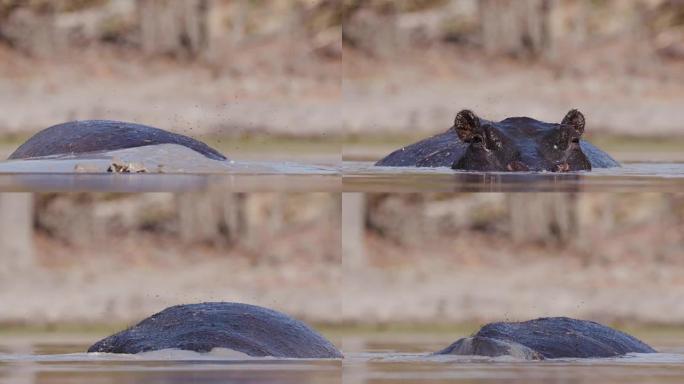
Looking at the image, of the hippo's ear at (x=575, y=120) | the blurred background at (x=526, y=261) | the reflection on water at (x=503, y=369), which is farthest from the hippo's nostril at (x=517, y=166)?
the reflection on water at (x=503, y=369)

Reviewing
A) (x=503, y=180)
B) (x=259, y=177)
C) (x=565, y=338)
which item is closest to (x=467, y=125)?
(x=503, y=180)

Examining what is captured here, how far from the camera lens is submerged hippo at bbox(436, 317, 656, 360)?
13.0 metres

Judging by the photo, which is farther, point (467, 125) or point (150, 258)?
point (150, 258)

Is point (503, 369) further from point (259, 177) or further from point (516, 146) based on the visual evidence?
point (259, 177)

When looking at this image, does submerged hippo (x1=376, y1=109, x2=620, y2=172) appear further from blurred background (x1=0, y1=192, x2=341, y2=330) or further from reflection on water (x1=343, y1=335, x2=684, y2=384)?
reflection on water (x1=343, y1=335, x2=684, y2=384)

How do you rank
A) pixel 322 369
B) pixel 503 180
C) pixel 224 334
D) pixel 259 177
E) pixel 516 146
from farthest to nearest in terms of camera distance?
pixel 259 177 < pixel 516 146 < pixel 503 180 < pixel 224 334 < pixel 322 369

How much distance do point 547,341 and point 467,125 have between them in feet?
15.4

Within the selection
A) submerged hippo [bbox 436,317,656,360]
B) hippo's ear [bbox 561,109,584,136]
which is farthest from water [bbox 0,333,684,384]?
hippo's ear [bbox 561,109,584,136]

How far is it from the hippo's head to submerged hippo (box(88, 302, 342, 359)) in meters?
4.37

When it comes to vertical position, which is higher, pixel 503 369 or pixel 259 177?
pixel 259 177

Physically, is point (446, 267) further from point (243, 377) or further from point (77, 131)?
point (243, 377)

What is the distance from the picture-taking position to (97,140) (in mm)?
18875

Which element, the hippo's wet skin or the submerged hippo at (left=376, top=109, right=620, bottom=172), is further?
the hippo's wet skin

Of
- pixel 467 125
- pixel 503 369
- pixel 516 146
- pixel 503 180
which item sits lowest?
pixel 503 369
